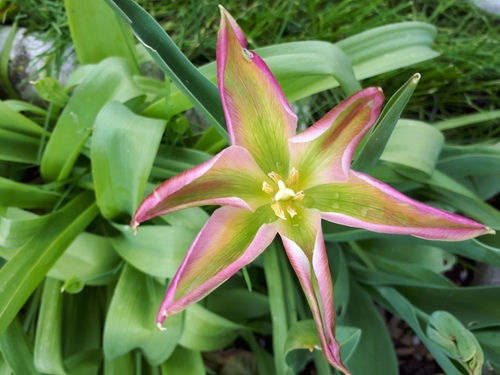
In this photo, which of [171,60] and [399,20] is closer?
[171,60]

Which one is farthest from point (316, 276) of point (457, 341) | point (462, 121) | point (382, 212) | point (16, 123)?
point (462, 121)

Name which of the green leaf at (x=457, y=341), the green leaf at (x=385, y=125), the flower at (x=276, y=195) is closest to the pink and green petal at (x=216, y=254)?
the flower at (x=276, y=195)

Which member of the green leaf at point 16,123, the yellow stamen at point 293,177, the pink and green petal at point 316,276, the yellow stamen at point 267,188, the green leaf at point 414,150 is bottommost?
the green leaf at point 414,150

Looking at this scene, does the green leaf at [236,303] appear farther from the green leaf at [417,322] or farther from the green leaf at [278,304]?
the green leaf at [417,322]

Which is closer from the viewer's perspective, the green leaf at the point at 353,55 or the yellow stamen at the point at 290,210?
the yellow stamen at the point at 290,210

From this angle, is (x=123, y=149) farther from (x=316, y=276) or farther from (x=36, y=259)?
(x=316, y=276)

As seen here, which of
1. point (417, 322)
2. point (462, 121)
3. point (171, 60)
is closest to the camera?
point (171, 60)

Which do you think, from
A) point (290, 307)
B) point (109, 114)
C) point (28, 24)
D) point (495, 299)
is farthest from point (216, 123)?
point (28, 24)
